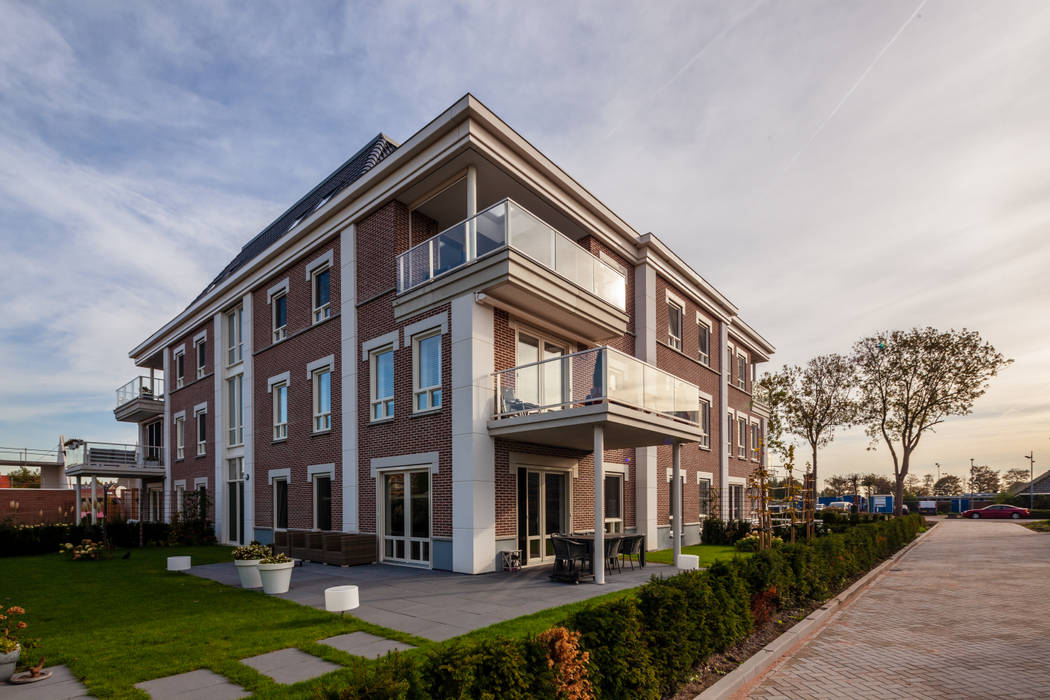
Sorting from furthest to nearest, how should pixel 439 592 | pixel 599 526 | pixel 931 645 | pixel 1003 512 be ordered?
pixel 1003 512 → pixel 599 526 → pixel 439 592 → pixel 931 645

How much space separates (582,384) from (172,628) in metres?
8.16

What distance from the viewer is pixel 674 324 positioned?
23109 millimetres

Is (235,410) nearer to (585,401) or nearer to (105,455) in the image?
(105,455)

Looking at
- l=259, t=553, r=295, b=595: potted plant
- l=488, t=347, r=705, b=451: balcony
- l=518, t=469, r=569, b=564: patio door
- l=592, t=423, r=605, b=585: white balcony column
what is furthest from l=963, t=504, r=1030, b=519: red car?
l=259, t=553, r=295, b=595: potted plant

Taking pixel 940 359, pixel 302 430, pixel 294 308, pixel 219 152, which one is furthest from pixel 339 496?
pixel 940 359

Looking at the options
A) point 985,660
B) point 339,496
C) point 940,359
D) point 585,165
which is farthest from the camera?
point 940,359

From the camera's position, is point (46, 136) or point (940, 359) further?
point (940, 359)

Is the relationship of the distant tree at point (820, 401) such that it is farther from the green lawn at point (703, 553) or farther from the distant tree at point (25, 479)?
the distant tree at point (25, 479)

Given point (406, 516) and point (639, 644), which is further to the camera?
point (406, 516)

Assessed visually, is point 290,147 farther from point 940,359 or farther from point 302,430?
point 940,359

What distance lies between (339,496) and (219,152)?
9248 mm

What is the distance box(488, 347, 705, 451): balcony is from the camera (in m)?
12.6

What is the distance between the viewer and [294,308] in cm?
2011

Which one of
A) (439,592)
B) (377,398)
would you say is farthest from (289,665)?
(377,398)
